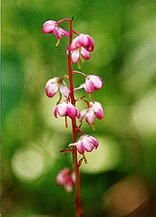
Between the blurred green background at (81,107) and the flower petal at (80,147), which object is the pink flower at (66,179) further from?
the blurred green background at (81,107)

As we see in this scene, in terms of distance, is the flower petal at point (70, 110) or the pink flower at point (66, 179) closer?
the flower petal at point (70, 110)

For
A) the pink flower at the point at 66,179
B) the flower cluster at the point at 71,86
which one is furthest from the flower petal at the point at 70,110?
the pink flower at the point at 66,179

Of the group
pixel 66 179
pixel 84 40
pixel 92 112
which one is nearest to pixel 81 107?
pixel 66 179

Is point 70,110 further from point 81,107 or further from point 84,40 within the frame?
point 81,107

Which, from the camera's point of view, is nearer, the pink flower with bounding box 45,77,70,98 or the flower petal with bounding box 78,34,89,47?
the flower petal with bounding box 78,34,89,47

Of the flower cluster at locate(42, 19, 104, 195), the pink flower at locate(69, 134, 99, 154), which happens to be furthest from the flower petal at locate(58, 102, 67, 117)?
the pink flower at locate(69, 134, 99, 154)

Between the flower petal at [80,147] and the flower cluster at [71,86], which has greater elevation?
the flower cluster at [71,86]

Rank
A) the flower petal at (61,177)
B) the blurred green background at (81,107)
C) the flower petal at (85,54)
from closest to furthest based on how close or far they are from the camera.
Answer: the flower petal at (85,54) → the flower petal at (61,177) → the blurred green background at (81,107)

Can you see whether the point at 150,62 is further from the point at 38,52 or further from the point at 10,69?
the point at 10,69

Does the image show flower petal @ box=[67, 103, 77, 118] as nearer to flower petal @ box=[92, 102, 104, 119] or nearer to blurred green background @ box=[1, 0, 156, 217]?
flower petal @ box=[92, 102, 104, 119]
